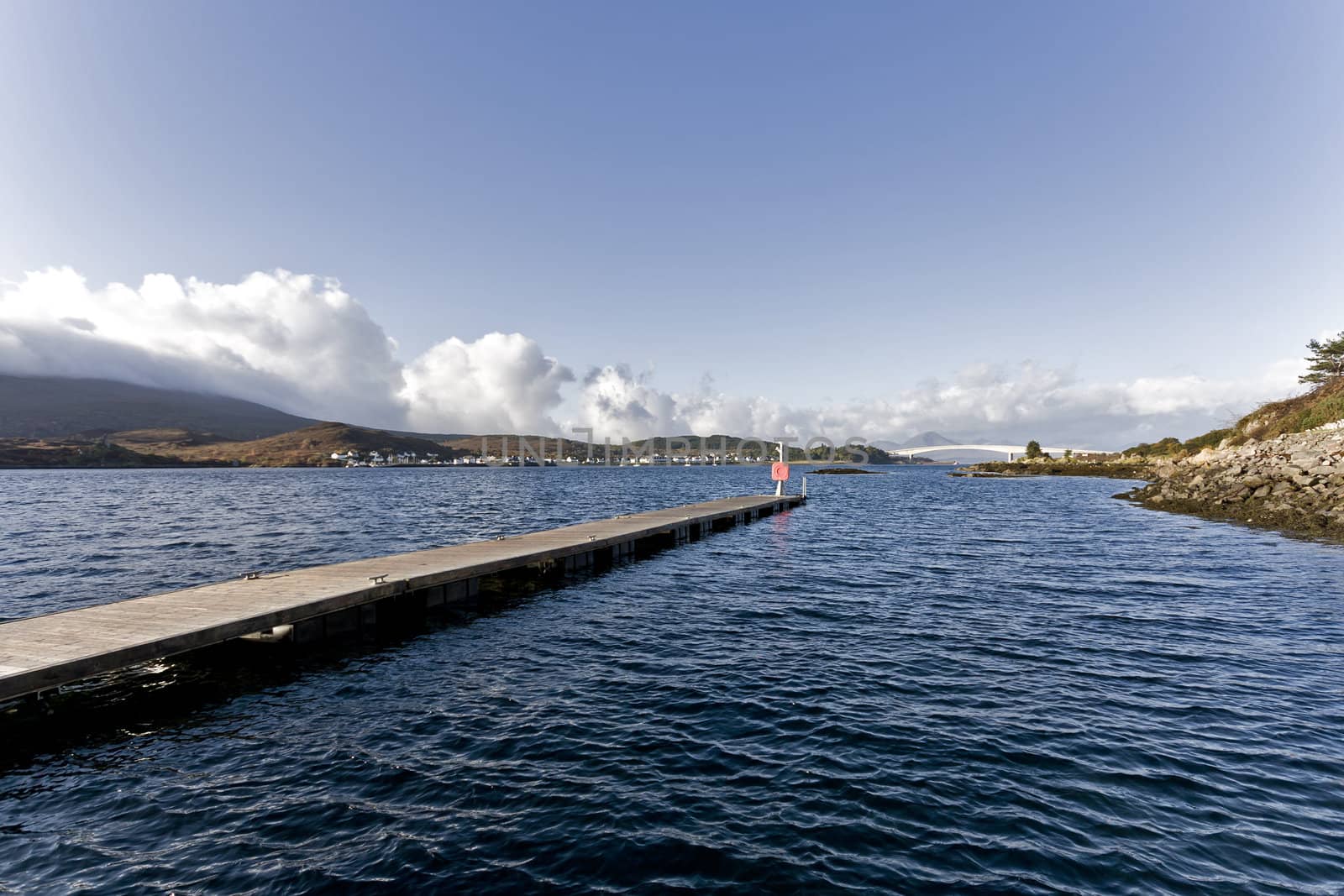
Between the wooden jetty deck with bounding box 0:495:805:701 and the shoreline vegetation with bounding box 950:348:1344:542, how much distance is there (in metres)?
45.6

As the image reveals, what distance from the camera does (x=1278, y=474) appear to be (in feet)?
154

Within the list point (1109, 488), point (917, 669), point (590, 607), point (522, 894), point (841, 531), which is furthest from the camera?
point (1109, 488)

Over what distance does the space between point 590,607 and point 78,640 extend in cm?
A: 1300

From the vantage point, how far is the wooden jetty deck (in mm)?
11438

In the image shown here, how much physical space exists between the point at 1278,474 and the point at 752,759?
2336 inches

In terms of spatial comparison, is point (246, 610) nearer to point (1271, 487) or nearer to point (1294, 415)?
point (1271, 487)

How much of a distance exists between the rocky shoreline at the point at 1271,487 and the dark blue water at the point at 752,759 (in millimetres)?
24456

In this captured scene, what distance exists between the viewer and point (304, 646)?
15.9m

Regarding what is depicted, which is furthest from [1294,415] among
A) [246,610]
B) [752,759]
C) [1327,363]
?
[246,610]

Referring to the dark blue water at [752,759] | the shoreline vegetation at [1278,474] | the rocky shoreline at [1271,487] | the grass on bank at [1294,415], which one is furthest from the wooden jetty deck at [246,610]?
the grass on bank at [1294,415]

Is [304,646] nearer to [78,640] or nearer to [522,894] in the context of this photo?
[78,640]

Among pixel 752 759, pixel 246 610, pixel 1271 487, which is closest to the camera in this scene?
pixel 752 759

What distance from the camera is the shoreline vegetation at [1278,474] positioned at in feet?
132

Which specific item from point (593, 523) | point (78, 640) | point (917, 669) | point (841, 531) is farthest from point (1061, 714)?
point (841, 531)
